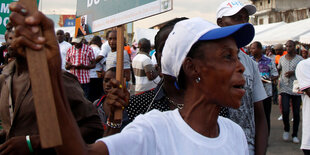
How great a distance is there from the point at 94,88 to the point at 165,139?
238 inches

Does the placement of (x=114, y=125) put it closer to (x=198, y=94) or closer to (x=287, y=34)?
(x=198, y=94)

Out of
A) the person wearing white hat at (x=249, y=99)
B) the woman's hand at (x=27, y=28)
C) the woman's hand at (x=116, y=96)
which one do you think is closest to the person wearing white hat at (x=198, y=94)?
the woman's hand at (x=116, y=96)

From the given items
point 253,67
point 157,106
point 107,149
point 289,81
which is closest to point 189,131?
point 107,149

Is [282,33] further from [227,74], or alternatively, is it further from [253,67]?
[227,74]

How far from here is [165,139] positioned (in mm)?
1485

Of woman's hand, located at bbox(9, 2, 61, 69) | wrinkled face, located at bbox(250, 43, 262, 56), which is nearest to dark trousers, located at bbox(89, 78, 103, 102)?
wrinkled face, located at bbox(250, 43, 262, 56)

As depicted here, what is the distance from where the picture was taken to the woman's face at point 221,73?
1542 millimetres

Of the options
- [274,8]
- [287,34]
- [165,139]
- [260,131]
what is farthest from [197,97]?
[274,8]

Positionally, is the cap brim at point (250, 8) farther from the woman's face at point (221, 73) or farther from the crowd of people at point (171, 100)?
the woman's face at point (221, 73)

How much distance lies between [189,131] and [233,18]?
1.64 meters

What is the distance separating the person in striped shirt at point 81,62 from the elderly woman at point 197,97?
5486 millimetres

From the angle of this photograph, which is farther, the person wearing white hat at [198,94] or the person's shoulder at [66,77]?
the person's shoulder at [66,77]

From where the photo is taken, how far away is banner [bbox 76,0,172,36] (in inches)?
79.5

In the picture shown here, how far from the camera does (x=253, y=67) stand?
2.77 m
